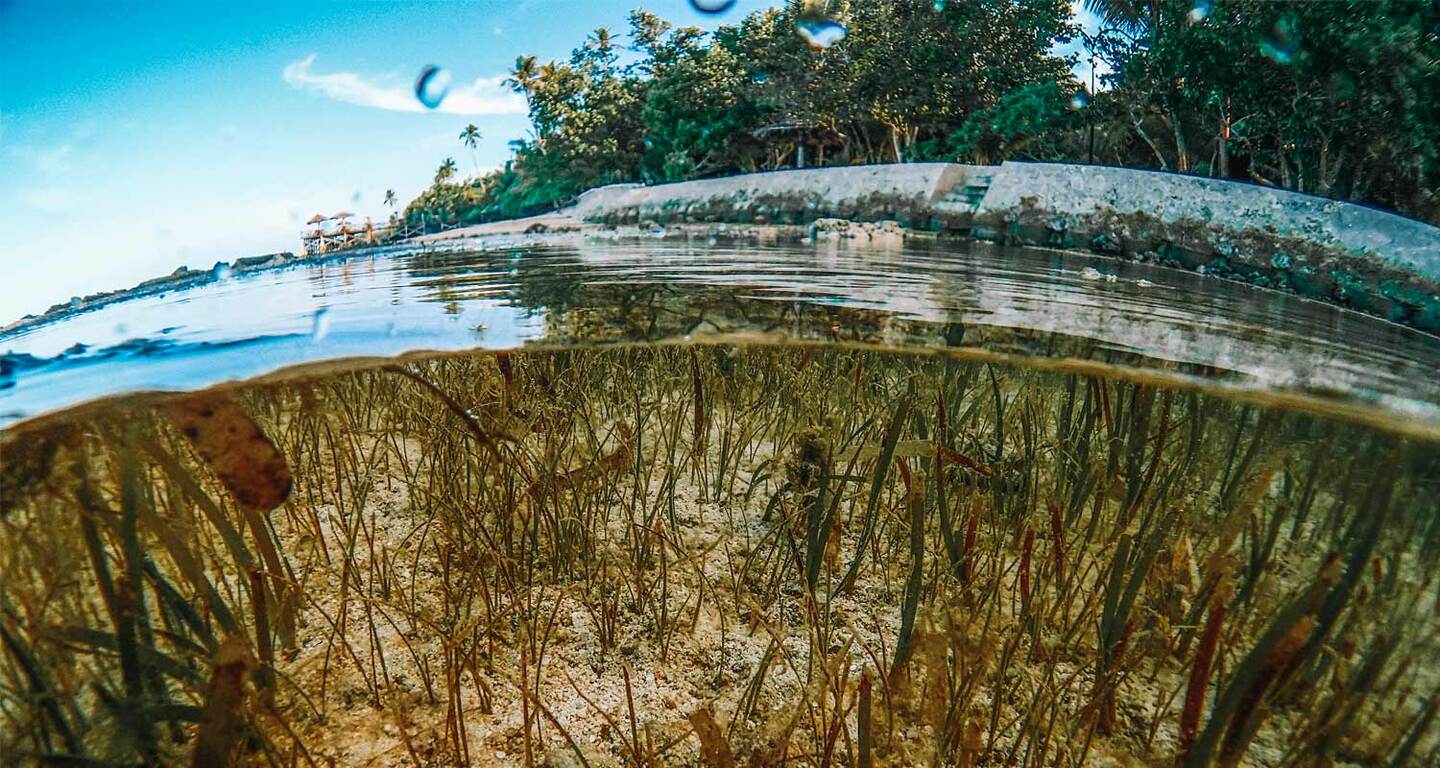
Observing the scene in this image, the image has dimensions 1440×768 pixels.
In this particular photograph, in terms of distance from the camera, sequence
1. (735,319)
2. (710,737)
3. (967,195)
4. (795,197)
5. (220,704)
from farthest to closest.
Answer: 1. (795,197)
2. (967,195)
3. (735,319)
4. (710,737)
5. (220,704)

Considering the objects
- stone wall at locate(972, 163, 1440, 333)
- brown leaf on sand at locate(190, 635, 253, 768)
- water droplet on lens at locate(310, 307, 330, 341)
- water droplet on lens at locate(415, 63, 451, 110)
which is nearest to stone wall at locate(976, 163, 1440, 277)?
stone wall at locate(972, 163, 1440, 333)

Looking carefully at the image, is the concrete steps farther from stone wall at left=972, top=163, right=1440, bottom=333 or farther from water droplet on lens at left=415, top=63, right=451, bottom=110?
→ water droplet on lens at left=415, top=63, right=451, bottom=110

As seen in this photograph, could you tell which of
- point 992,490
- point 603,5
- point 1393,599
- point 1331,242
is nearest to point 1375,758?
point 1393,599

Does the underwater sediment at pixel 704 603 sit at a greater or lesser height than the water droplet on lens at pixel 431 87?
lesser

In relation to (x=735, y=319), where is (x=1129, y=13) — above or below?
above

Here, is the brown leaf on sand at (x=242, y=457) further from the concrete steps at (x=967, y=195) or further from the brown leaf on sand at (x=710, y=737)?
the concrete steps at (x=967, y=195)

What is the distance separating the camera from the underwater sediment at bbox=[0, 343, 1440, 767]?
71.1 inches

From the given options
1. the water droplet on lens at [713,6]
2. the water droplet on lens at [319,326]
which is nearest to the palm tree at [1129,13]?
the water droplet on lens at [713,6]

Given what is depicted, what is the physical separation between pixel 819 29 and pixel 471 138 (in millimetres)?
2019

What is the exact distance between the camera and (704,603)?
3154 mm

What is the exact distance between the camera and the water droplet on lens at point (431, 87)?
9.11ft

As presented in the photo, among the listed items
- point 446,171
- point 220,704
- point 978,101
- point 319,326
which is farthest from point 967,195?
point 220,704

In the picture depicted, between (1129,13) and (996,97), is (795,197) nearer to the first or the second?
(996,97)

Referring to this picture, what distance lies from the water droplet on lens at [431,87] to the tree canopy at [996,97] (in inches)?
12.4
